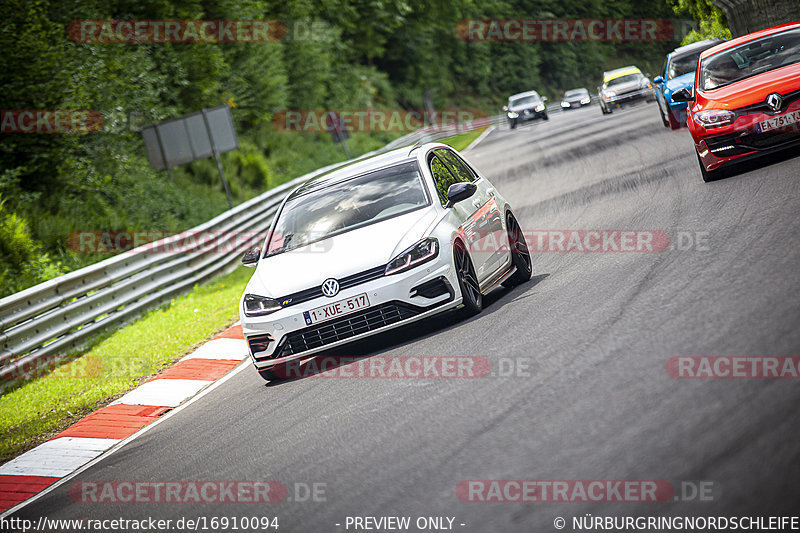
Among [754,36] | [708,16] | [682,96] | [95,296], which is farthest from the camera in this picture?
[708,16]

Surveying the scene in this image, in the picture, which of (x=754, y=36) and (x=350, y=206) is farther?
(x=754, y=36)

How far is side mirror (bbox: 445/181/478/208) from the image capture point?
8.18 meters

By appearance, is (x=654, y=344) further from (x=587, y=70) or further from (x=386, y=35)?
(x=587, y=70)

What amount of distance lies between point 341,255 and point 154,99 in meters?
21.8

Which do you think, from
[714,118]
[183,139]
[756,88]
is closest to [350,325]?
[714,118]

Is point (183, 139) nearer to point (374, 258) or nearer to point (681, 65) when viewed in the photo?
point (681, 65)

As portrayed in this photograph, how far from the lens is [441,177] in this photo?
29.1 feet

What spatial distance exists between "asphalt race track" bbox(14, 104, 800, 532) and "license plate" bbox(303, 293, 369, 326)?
1.61ft

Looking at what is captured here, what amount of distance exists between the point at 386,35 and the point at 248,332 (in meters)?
64.8

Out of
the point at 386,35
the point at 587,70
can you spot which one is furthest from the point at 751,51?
the point at 587,70

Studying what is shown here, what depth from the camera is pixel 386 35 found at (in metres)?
70.1

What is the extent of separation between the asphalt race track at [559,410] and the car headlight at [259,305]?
2.14ft

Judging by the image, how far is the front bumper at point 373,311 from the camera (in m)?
7.37

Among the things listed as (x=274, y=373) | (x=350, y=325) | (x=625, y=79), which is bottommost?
(x=274, y=373)
